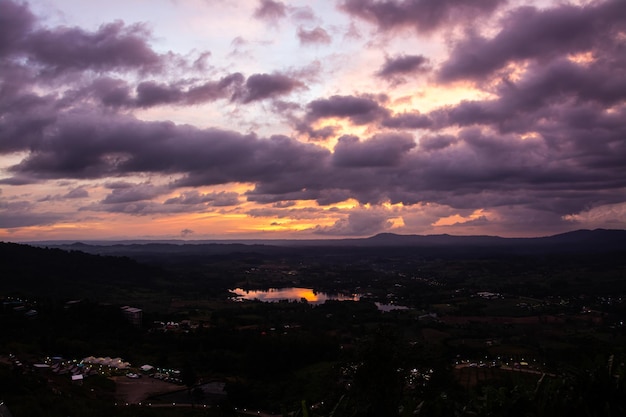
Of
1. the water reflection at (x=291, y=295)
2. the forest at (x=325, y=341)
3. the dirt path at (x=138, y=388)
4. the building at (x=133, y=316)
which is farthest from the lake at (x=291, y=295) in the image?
the dirt path at (x=138, y=388)

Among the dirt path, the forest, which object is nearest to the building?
the forest

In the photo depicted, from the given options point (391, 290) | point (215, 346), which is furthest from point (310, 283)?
point (215, 346)


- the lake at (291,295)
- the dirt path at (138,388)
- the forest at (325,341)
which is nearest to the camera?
the forest at (325,341)

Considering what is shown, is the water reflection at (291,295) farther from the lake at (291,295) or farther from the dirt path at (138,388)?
the dirt path at (138,388)

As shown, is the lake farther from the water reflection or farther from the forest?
the forest

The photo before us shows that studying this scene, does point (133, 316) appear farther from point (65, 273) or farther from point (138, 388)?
point (65, 273)

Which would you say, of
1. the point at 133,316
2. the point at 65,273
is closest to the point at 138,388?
the point at 133,316

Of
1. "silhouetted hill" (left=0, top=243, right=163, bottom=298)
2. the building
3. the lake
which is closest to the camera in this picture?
the building

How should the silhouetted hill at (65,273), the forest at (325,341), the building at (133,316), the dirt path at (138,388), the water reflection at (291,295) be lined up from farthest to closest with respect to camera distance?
the water reflection at (291,295) < the silhouetted hill at (65,273) < the building at (133,316) < the dirt path at (138,388) < the forest at (325,341)

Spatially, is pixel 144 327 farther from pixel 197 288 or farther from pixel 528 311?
pixel 528 311

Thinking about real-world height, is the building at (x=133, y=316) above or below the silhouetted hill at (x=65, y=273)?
below

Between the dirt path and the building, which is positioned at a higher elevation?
the building
